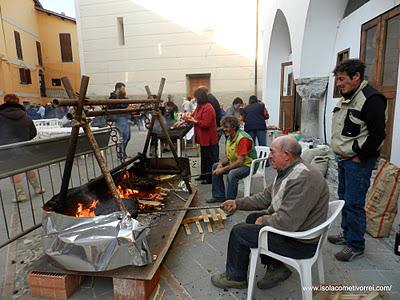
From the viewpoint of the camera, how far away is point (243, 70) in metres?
14.8

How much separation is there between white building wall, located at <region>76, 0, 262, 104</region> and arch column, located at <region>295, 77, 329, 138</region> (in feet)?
28.3

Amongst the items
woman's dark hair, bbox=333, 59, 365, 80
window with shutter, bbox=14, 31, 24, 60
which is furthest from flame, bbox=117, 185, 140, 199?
window with shutter, bbox=14, 31, 24, 60

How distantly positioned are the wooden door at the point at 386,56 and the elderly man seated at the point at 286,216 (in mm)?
2832

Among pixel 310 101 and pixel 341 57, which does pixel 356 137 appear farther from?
pixel 310 101

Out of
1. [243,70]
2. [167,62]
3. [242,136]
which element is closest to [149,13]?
[167,62]

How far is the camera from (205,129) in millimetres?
4898

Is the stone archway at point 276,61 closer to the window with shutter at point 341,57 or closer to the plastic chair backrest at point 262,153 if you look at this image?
the window with shutter at point 341,57

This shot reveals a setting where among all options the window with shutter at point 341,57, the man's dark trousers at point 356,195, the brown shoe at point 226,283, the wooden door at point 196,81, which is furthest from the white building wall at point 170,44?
the brown shoe at point 226,283

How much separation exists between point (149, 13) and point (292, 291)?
1574cm

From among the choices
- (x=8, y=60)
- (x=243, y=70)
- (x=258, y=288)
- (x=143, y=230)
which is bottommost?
(x=258, y=288)

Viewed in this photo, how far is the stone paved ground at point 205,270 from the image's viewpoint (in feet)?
7.40

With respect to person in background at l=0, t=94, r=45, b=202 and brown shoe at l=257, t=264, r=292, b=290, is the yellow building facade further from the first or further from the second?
brown shoe at l=257, t=264, r=292, b=290

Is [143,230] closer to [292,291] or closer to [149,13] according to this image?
[292,291]

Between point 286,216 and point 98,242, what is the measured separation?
4.38 feet
